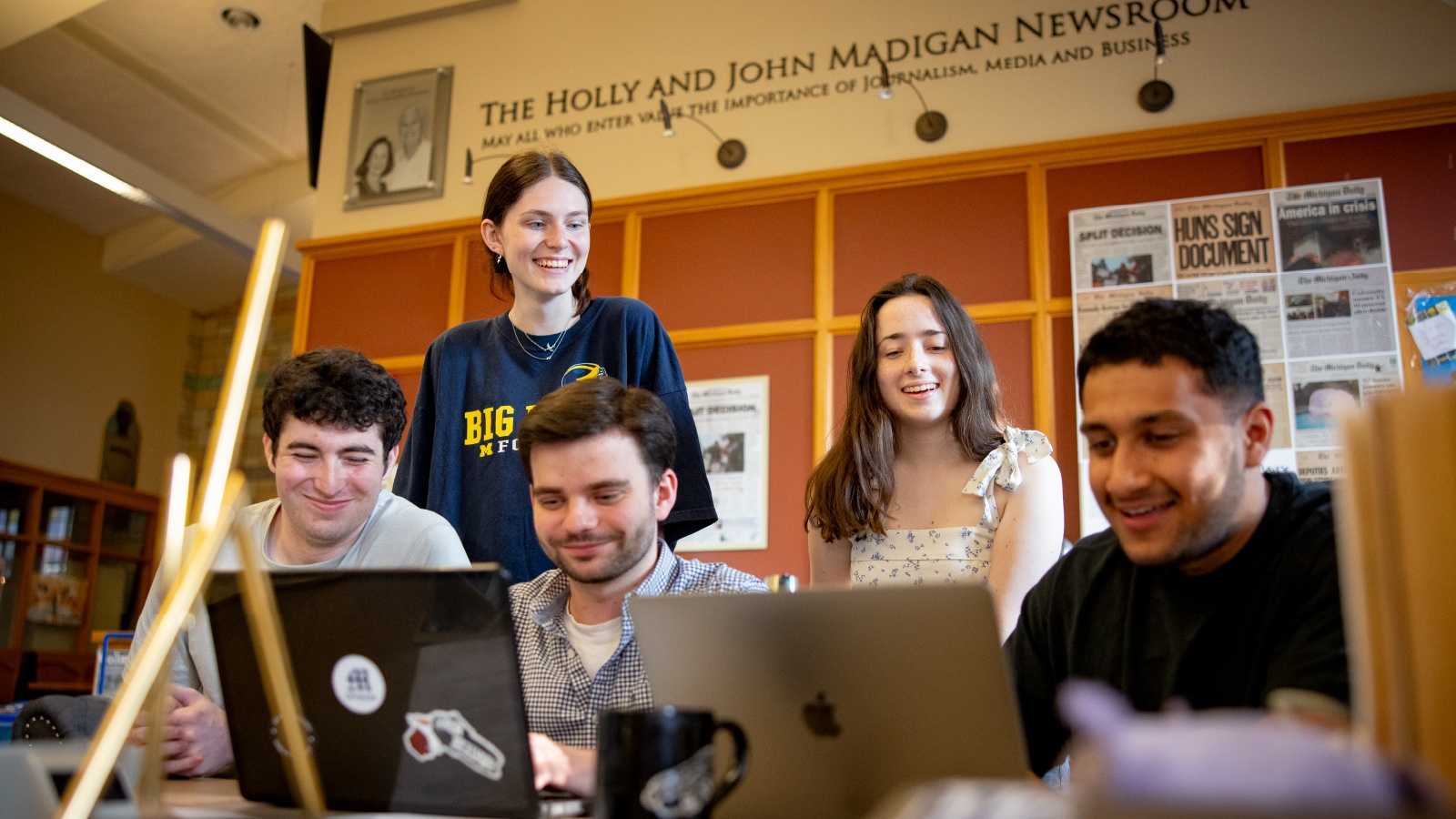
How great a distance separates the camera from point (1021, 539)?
2131 millimetres

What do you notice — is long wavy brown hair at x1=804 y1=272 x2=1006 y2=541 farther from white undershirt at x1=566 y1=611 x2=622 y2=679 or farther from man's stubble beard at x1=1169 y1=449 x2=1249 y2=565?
man's stubble beard at x1=1169 y1=449 x2=1249 y2=565

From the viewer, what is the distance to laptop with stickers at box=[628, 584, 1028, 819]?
98 cm

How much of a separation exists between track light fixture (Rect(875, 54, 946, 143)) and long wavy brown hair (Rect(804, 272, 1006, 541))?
2085mm

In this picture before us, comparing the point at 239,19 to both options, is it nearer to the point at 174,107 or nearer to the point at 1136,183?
the point at 174,107

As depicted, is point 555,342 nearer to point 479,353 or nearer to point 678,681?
point 479,353

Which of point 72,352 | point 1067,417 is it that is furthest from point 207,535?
point 72,352

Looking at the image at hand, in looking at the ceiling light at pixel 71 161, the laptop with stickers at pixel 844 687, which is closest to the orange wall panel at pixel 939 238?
the laptop with stickers at pixel 844 687

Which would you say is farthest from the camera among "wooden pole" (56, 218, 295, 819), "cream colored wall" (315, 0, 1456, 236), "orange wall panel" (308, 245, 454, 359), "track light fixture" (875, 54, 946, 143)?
"orange wall panel" (308, 245, 454, 359)

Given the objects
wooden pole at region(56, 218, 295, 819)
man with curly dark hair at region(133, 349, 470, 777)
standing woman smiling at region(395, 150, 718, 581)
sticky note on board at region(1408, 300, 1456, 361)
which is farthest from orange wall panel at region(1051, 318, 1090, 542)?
wooden pole at region(56, 218, 295, 819)

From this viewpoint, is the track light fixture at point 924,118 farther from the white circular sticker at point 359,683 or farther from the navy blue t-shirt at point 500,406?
the white circular sticker at point 359,683

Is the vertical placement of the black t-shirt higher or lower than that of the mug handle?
higher

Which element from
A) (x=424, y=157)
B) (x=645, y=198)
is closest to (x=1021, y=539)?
(x=645, y=198)

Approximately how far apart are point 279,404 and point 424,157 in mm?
3466

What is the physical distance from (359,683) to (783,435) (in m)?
3.19
